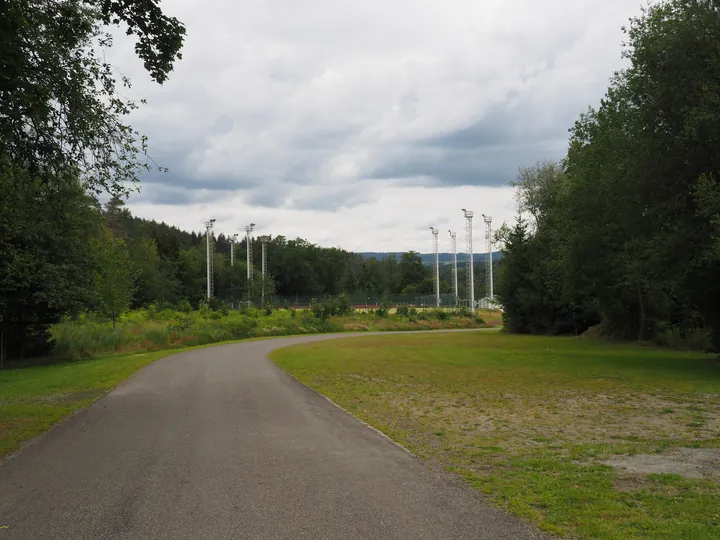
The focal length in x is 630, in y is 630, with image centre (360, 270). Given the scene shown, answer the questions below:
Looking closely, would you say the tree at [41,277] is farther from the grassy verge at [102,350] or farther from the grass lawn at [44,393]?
the grass lawn at [44,393]

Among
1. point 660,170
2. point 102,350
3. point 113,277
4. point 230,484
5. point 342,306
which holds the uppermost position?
point 660,170

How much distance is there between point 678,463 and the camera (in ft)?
26.4

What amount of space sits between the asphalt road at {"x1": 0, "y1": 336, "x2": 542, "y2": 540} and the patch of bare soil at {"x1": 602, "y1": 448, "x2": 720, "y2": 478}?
2.50m

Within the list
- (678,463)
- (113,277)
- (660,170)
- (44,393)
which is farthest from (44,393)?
(113,277)

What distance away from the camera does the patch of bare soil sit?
7600 mm

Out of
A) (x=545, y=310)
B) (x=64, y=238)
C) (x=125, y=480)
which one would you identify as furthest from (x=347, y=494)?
(x=545, y=310)

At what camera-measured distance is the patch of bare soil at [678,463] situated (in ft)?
24.9

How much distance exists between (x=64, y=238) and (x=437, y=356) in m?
17.1

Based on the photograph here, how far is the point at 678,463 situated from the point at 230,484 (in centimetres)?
562

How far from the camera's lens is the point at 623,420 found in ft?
38.1

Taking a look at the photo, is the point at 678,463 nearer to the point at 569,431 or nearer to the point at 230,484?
the point at 569,431

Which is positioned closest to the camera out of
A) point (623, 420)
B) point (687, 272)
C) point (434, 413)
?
point (623, 420)

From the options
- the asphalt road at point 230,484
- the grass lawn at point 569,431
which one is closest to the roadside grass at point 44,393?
the asphalt road at point 230,484

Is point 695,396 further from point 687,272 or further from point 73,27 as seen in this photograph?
point 73,27
